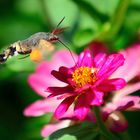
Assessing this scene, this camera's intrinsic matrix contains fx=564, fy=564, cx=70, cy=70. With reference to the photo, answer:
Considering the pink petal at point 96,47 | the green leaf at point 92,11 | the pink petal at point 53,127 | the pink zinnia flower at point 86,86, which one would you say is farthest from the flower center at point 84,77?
the green leaf at point 92,11

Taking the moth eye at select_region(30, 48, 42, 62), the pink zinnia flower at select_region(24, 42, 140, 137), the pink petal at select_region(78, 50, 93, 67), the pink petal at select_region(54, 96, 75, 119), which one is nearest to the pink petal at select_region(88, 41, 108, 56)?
the pink zinnia flower at select_region(24, 42, 140, 137)

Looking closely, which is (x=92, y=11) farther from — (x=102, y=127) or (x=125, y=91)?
(x=102, y=127)

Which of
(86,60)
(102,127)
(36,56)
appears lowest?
(102,127)

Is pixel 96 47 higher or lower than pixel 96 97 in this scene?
higher

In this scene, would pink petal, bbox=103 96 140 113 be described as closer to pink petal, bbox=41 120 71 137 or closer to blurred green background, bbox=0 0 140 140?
pink petal, bbox=41 120 71 137

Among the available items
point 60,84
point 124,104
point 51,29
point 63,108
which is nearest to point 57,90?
point 63,108

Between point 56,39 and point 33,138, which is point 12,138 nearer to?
point 33,138

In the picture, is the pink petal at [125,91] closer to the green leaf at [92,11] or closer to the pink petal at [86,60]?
the pink petal at [86,60]

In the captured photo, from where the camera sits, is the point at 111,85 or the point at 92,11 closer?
the point at 111,85
